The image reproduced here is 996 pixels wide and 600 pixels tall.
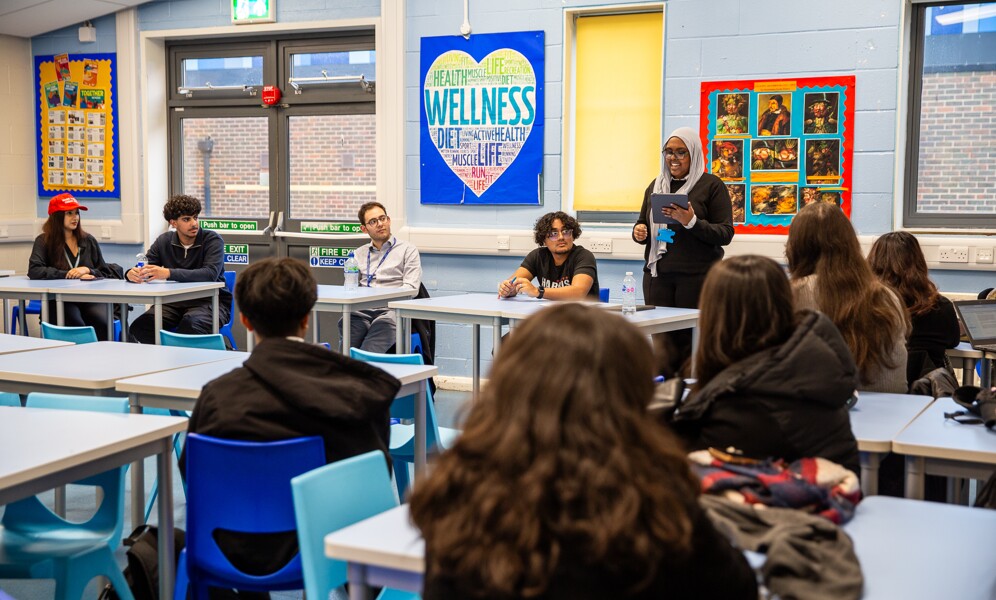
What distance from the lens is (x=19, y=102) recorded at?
759 cm

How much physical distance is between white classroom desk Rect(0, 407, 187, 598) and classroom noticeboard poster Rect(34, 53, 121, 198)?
5.45 metres

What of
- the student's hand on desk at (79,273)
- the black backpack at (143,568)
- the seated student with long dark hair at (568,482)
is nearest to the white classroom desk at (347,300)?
the student's hand on desk at (79,273)

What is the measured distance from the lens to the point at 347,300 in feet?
16.2

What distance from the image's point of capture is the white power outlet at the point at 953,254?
5.14m

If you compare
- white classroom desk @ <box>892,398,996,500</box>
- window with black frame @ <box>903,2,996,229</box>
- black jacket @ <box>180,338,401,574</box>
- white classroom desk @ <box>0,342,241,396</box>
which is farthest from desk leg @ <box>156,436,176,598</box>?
window with black frame @ <box>903,2,996,229</box>

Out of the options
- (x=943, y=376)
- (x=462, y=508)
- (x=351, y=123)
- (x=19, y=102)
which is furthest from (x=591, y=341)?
(x=19, y=102)

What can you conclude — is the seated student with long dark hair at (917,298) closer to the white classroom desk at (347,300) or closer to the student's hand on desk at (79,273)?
the white classroom desk at (347,300)

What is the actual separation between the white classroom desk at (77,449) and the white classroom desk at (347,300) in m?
2.47

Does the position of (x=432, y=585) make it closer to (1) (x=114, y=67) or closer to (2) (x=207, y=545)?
(2) (x=207, y=545)

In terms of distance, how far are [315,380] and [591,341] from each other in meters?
1.20

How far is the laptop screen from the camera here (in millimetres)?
3514

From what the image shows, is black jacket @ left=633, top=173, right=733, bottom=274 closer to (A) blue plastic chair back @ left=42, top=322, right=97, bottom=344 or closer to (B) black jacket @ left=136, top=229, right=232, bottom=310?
(A) blue plastic chair back @ left=42, top=322, right=97, bottom=344

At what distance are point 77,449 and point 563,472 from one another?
4.39 feet

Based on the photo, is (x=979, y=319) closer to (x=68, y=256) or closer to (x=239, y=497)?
(x=239, y=497)
